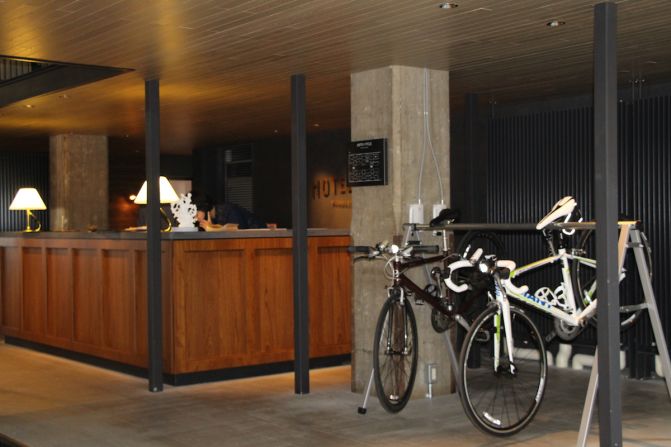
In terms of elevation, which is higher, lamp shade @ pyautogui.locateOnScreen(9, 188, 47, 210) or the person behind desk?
lamp shade @ pyautogui.locateOnScreen(9, 188, 47, 210)

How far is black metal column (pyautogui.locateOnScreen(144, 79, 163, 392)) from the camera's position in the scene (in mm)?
6691

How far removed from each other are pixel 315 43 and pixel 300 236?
159cm

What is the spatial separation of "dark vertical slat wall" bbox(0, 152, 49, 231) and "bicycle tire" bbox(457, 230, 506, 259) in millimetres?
8971

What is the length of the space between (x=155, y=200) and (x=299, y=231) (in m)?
1.11

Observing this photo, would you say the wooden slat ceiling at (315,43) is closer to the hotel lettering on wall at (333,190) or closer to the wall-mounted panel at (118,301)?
the wall-mounted panel at (118,301)

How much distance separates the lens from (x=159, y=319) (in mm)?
6770

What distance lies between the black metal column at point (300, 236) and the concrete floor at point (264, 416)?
0.81 ft

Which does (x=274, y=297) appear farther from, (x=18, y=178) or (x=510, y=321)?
(x=18, y=178)

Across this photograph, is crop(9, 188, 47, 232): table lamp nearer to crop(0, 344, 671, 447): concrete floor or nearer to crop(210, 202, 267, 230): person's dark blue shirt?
crop(210, 202, 267, 230): person's dark blue shirt

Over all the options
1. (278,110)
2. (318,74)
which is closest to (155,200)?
(318,74)

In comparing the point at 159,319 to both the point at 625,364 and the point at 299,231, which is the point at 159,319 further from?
the point at 625,364

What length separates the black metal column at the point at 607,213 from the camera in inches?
170

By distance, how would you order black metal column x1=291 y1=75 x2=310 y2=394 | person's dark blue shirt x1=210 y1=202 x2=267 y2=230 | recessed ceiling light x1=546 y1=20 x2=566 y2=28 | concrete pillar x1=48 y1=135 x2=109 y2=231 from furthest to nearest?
concrete pillar x1=48 y1=135 x2=109 y2=231
person's dark blue shirt x1=210 y1=202 x2=267 y2=230
black metal column x1=291 y1=75 x2=310 y2=394
recessed ceiling light x1=546 y1=20 x2=566 y2=28

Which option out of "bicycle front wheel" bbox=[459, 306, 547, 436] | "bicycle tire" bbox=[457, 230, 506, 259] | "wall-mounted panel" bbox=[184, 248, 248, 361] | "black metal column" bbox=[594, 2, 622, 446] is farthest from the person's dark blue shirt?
"black metal column" bbox=[594, 2, 622, 446]
